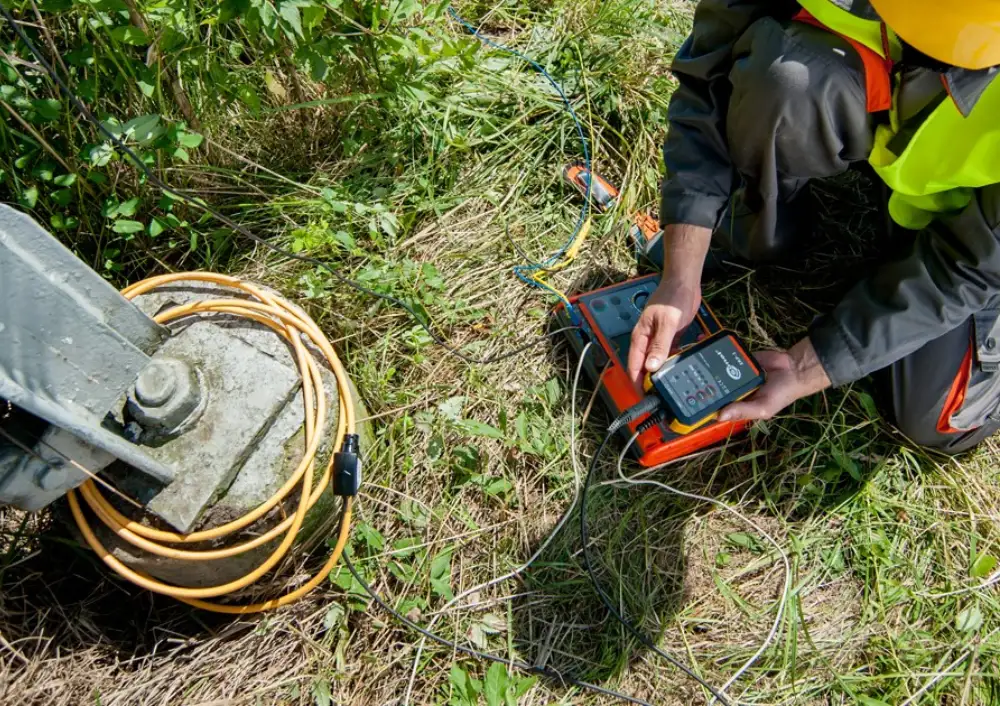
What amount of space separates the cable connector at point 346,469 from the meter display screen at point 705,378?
69cm

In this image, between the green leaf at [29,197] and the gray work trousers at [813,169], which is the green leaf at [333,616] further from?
the gray work trousers at [813,169]

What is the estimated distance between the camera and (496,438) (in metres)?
1.98

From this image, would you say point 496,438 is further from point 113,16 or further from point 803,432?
point 113,16

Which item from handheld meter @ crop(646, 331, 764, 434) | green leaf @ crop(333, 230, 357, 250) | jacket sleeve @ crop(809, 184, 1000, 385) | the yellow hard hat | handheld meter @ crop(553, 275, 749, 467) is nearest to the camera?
the yellow hard hat

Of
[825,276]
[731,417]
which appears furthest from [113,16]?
[825,276]

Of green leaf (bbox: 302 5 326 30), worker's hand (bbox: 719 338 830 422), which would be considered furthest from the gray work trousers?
green leaf (bbox: 302 5 326 30)

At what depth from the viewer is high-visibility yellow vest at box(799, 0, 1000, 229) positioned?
140 centimetres

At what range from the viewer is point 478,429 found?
1.95m

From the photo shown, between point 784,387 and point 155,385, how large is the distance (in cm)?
136

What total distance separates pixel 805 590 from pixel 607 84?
5.39 feet

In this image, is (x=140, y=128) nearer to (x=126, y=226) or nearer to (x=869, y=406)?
(x=126, y=226)

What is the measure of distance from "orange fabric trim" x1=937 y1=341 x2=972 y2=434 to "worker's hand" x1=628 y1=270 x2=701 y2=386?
28.2 inches

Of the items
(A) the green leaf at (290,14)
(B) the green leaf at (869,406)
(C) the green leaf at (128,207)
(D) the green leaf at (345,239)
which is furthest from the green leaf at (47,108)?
(B) the green leaf at (869,406)

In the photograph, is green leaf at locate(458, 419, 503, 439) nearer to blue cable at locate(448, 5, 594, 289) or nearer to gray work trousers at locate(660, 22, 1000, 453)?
blue cable at locate(448, 5, 594, 289)
